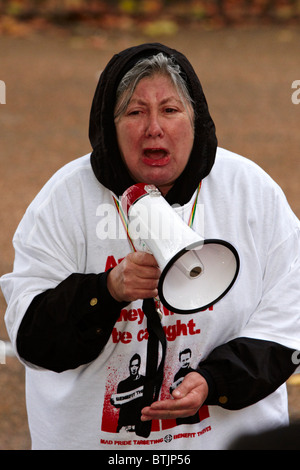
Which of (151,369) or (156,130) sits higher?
(156,130)

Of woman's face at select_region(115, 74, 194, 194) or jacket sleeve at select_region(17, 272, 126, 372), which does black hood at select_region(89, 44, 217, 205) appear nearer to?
woman's face at select_region(115, 74, 194, 194)

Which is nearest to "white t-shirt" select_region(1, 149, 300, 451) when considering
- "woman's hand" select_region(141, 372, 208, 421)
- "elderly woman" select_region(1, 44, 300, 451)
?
"elderly woman" select_region(1, 44, 300, 451)

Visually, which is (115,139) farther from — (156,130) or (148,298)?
(148,298)

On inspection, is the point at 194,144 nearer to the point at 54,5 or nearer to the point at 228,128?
the point at 228,128

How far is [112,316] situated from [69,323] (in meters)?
0.17

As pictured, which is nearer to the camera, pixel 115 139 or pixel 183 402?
pixel 183 402

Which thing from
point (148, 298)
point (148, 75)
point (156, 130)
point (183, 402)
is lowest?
point (183, 402)

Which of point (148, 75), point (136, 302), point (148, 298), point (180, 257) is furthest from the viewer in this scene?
point (136, 302)

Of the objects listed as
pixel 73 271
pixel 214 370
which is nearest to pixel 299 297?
pixel 214 370

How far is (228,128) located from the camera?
1082 centimetres

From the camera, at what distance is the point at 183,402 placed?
126 inches

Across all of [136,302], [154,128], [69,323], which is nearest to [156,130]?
[154,128]

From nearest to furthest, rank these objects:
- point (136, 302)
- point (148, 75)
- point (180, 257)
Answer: point (180, 257) < point (148, 75) < point (136, 302)

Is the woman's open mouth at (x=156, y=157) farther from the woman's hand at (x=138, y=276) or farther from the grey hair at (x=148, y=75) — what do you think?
the woman's hand at (x=138, y=276)
